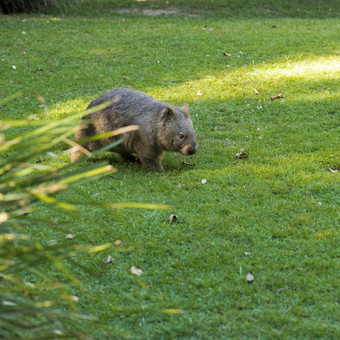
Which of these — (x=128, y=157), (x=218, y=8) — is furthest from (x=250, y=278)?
(x=218, y=8)

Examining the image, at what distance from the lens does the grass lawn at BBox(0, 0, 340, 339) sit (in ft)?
12.3

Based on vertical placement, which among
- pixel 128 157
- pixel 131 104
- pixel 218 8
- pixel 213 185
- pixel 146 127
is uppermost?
pixel 131 104

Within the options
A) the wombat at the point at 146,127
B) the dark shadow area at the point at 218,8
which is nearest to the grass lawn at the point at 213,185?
the wombat at the point at 146,127

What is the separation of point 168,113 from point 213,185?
1.01m

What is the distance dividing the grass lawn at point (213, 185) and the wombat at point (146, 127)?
304mm

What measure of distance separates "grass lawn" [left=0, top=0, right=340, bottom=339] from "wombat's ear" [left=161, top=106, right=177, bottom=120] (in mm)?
688

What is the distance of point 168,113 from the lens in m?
6.14

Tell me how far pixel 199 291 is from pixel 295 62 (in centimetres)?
776

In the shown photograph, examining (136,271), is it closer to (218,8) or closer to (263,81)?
(263,81)

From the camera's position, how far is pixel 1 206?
99.3 inches

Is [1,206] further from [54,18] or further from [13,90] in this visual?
[54,18]

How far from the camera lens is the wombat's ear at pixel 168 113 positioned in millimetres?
6098

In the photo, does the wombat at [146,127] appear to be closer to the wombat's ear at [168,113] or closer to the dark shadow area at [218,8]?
the wombat's ear at [168,113]

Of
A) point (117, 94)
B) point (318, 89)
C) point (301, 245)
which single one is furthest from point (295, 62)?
point (301, 245)
